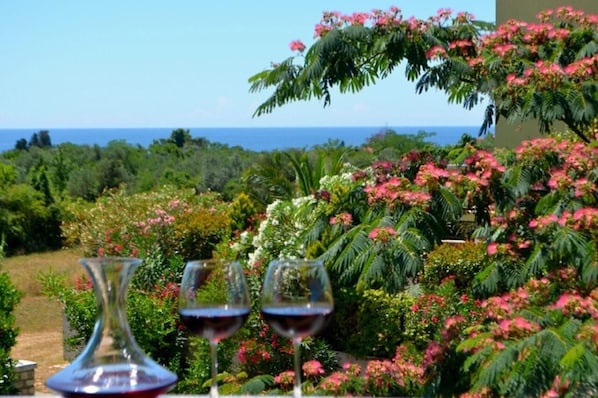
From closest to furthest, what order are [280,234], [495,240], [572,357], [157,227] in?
1. [572,357]
2. [495,240]
3. [280,234]
4. [157,227]

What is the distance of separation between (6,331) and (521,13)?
9.18 meters

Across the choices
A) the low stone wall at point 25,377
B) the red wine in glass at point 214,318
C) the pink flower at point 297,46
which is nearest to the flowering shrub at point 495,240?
the pink flower at point 297,46

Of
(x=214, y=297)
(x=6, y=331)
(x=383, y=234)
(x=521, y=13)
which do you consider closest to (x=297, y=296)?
(x=214, y=297)

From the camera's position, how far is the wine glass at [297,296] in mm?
2395

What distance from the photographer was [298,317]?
2395 mm

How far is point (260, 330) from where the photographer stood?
10250mm

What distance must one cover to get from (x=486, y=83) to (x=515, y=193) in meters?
1.00

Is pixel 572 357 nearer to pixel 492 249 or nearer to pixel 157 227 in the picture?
pixel 492 249

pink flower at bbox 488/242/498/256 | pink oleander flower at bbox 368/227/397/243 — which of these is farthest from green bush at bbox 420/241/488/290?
pink oleander flower at bbox 368/227/397/243

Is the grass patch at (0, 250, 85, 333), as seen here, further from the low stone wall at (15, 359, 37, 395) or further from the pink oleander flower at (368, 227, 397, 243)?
the pink oleander flower at (368, 227, 397, 243)

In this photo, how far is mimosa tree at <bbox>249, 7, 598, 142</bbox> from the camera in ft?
19.7

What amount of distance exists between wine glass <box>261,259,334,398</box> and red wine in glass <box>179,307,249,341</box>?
0.08 metres

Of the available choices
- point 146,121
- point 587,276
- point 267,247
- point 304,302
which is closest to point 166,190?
point 267,247

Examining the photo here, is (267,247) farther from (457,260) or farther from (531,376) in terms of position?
(531,376)
